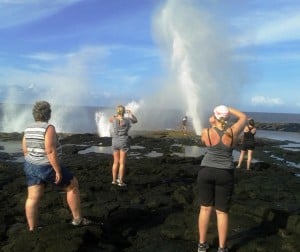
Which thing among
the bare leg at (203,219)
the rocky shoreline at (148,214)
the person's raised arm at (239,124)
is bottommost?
the rocky shoreline at (148,214)

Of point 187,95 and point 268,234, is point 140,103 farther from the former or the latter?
point 268,234

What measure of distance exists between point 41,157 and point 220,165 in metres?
2.60

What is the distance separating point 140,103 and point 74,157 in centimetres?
4140

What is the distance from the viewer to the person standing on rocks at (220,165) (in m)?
6.38

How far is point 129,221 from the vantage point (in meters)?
8.59

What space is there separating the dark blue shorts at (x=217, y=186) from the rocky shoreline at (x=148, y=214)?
0.99 metres

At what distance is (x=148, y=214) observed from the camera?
9.17 m

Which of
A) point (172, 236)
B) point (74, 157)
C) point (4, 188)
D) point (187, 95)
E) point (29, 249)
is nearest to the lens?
point (29, 249)

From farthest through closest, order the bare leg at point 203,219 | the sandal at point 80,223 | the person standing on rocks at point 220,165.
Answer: the sandal at point 80,223, the bare leg at point 203,219, the person standing on rocks at point 220,165

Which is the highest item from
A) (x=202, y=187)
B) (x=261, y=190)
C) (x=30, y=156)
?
(x=30, y=156)

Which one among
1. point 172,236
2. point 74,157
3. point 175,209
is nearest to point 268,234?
point 172,236

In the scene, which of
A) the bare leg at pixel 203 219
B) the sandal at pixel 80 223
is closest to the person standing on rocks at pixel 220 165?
the bare leg at pixel 203 219

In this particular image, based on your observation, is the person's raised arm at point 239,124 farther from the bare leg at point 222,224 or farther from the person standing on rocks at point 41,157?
the person standing on rocks at point 41,157

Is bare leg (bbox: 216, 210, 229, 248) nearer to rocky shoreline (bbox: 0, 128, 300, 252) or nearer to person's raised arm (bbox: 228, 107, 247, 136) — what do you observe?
rocky shoreline (bbox: 0, 128, 300, 252)
